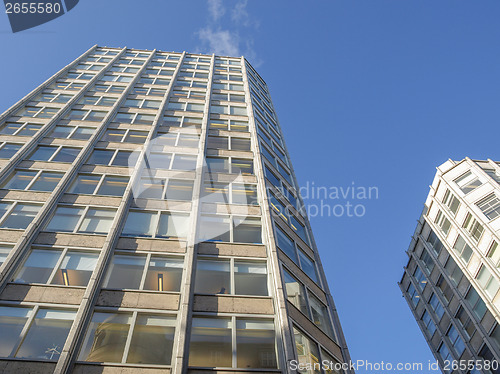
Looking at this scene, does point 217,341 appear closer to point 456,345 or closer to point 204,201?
point 204,201

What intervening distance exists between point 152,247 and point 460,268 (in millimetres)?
28797

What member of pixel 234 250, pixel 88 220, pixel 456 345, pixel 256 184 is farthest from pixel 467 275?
pixel 88 220

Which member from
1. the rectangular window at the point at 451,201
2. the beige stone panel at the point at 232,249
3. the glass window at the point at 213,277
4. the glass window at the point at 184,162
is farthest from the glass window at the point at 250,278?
the rectangular window at the point at 451,201

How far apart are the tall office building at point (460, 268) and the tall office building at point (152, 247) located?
1646 centimetres

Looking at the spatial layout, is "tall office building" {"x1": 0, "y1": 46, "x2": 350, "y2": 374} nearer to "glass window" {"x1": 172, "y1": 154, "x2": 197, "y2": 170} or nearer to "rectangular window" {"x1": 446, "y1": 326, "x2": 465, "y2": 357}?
"glass window" {"x1": 172, "y1": 154, "x2": 197, "y2": 170}

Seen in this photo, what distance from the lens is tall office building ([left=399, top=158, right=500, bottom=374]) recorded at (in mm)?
32031

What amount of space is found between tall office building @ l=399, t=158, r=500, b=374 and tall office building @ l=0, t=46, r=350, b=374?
16459 millimetres

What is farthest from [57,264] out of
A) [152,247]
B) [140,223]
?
[140,223]

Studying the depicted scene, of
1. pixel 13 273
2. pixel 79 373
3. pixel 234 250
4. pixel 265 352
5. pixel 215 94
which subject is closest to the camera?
pixel 79 373

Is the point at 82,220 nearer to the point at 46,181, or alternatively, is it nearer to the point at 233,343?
the point at 46,181

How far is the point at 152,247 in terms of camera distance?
20.0m

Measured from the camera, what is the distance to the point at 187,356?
14922 mm

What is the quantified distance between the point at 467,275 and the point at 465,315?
362cm

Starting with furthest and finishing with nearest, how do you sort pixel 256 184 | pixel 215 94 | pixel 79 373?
pixel 215 94, pixel 256 184, pixel 79 373
